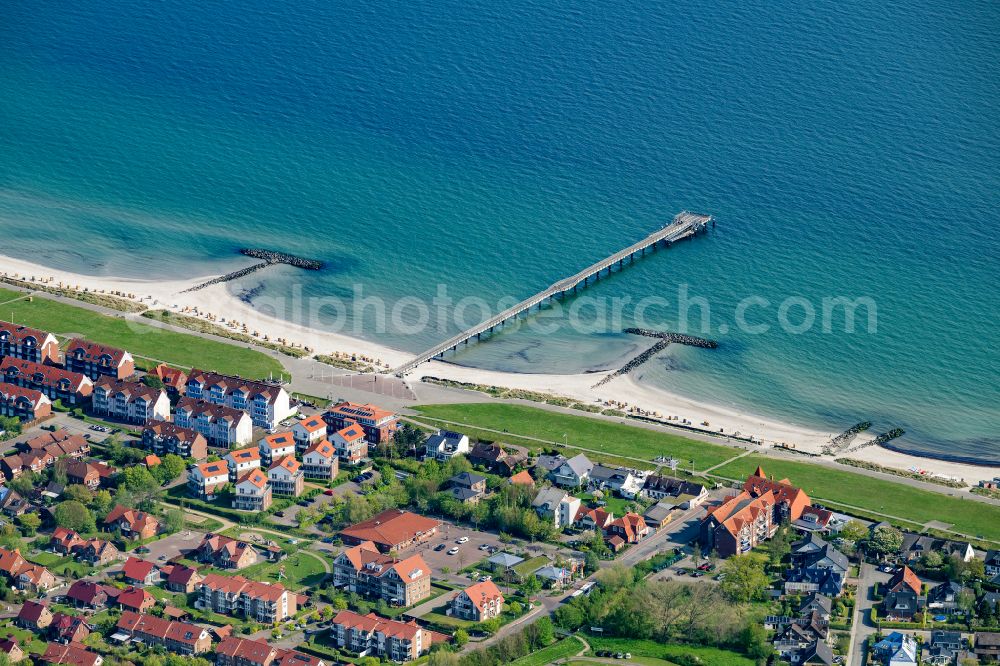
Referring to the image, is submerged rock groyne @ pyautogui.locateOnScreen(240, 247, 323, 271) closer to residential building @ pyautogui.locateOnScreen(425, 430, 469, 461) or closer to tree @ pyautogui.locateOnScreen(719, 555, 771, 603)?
residential building @ pyautogui.locateOnScreen(425, 430, 469, 461)

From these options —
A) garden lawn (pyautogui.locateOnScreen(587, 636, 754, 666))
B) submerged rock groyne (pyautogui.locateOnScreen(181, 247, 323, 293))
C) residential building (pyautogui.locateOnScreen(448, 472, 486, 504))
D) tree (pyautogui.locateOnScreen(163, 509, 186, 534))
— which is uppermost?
submerged rock groyne (pyautogui.locateOnScreen(181, 247, 323, 293))

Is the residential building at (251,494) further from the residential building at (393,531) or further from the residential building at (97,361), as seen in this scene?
the residential building at (97,361)

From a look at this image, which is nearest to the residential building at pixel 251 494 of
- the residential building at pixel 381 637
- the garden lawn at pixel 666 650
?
the residential building at pixel 381 637

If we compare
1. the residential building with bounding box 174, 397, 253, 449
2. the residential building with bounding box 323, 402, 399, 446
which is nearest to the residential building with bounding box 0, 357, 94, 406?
the residential building with bounding box 174, 397, 253, 449

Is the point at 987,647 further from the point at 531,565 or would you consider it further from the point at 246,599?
the point at 246,599

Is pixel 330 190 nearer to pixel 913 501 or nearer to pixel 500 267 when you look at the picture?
pixel 500 267

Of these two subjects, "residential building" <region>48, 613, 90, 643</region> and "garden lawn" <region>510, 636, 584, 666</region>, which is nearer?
"residential building" <region>48, 613, 90, 643</region>
